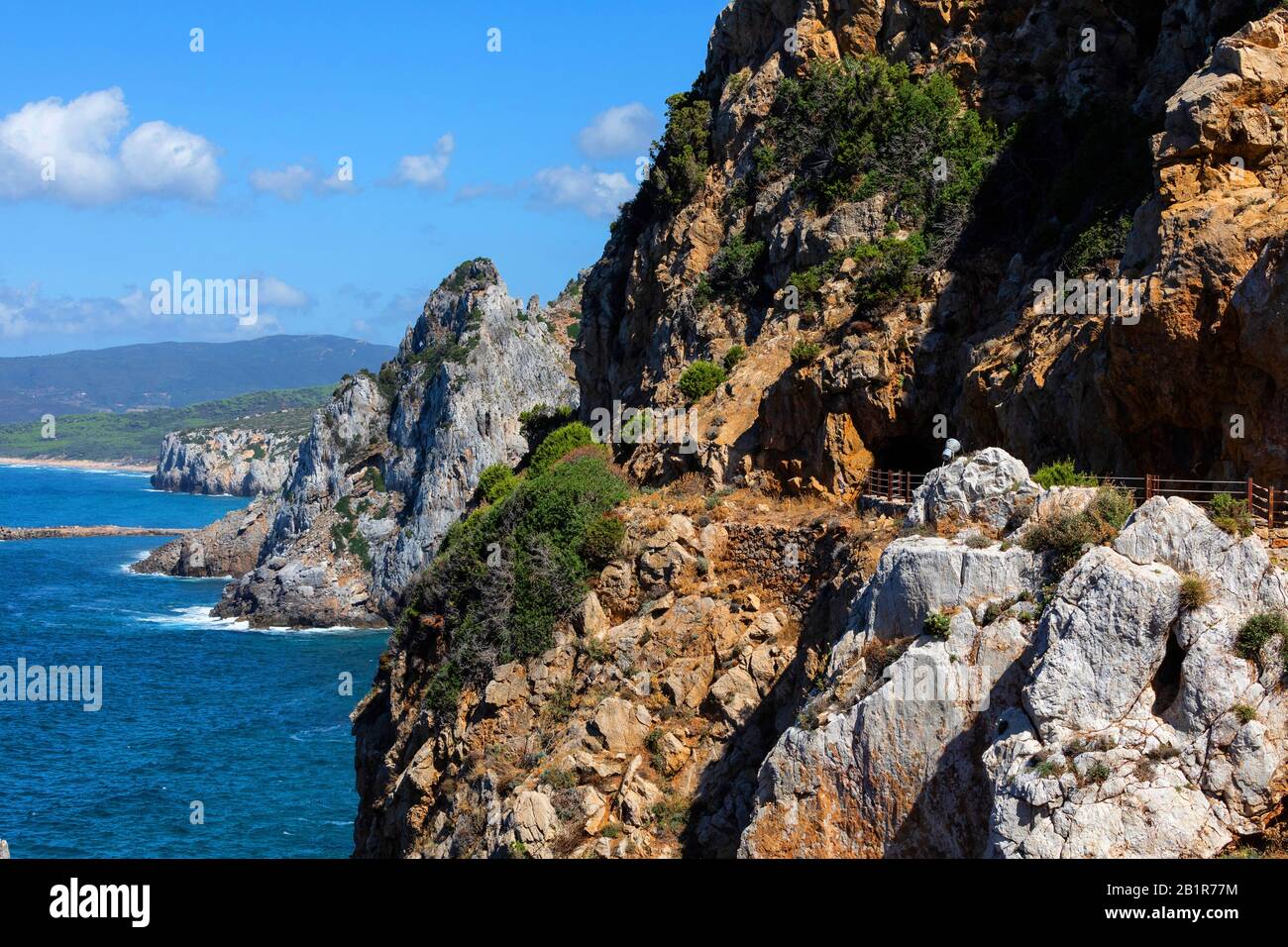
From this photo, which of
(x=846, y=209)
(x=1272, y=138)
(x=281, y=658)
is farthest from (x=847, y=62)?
(x=281, y=658)

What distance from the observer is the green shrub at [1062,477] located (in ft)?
66.6

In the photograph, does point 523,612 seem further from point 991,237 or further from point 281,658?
point 281,658

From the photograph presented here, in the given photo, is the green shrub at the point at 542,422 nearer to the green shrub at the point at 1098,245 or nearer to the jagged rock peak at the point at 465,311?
the green shrub at the point at 1098,245

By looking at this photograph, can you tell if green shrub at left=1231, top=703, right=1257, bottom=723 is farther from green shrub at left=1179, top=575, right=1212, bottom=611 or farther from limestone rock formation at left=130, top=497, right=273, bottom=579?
limestone rock formation at left=130, top=497, right=273, bottom=579

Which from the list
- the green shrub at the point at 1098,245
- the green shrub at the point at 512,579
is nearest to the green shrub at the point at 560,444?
the green shrub at the point at 512,579

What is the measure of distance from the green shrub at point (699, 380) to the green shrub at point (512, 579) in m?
3.49

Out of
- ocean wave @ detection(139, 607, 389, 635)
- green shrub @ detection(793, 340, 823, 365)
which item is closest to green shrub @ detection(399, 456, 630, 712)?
green shrub @ detection(793, 340, 823, 365)

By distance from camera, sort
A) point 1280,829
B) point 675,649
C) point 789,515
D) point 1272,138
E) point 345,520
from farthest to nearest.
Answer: point 345,520 < point 789,515 < point 675,649 < point 1272,138 < point 1280,829

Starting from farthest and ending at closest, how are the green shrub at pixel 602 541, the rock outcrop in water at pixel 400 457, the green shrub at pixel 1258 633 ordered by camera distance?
the rock outcrop in water at pixel 400 457, the green shrub at pixel 602 541, the green shrub at pixel 1258 633

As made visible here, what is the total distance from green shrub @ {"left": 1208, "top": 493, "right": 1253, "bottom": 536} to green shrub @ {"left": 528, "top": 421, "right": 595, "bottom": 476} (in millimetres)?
25457

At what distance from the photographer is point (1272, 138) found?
20.6 metres

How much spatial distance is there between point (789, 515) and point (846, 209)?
1144 centimetres

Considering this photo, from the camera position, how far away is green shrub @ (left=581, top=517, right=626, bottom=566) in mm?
28375
